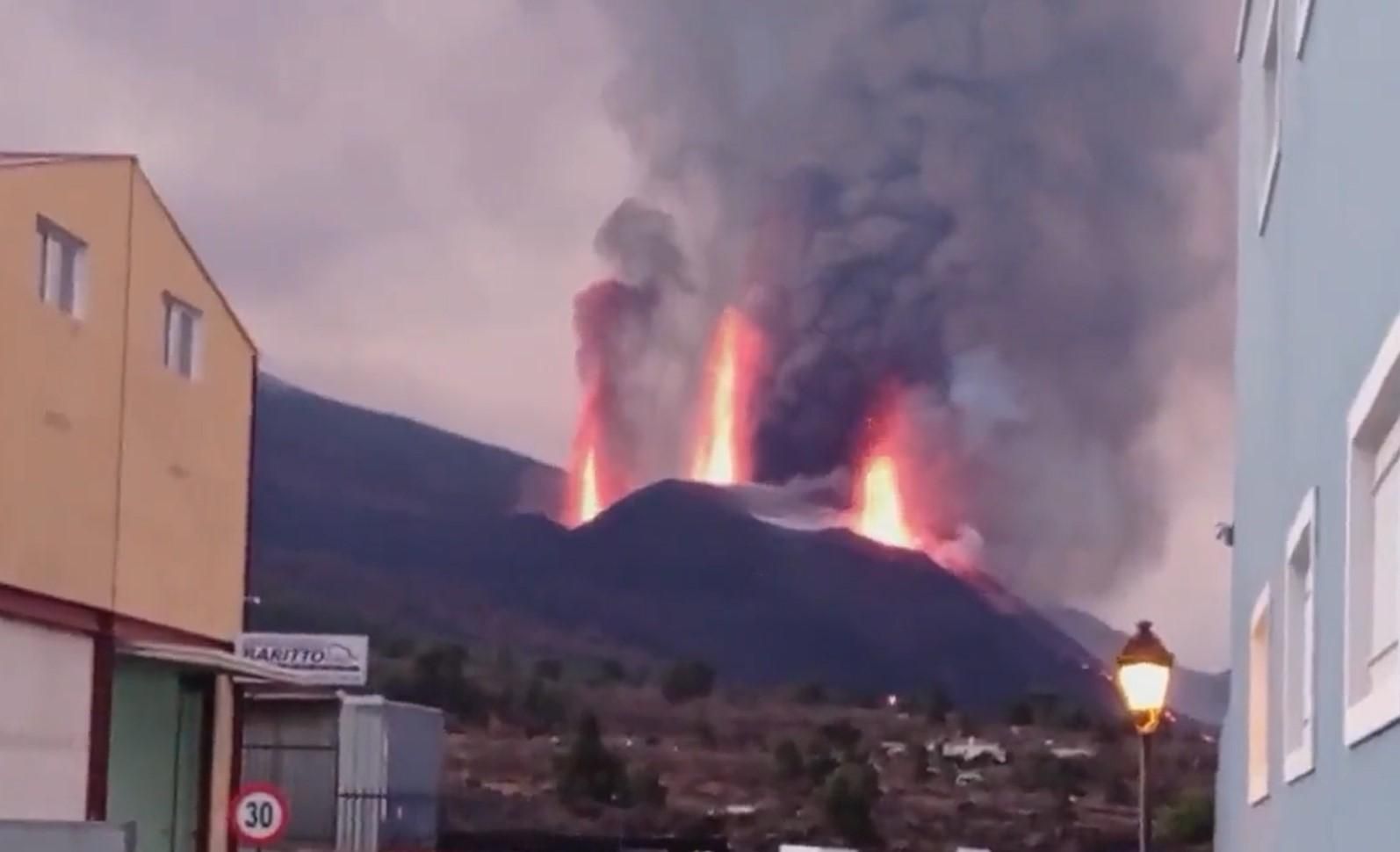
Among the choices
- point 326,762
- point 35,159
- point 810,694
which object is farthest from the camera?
point 810,694

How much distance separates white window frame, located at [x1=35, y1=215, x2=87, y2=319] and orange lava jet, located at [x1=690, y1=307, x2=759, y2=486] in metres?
20.1

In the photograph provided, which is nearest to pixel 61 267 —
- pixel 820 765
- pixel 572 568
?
pixel 820 765

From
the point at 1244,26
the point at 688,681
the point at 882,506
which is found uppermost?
the point at 1244,26

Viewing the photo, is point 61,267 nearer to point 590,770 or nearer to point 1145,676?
point 1145,676

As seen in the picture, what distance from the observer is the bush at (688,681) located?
3953cm

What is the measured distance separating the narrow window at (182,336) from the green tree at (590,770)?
1502cm

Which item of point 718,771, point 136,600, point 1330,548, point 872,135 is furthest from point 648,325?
point 1330,548

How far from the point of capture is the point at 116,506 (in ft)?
72.3

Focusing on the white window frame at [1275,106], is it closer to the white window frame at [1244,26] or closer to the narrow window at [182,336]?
the white window frame at [1244,26]

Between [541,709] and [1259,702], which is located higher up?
[541,709]

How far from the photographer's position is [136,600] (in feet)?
73.9

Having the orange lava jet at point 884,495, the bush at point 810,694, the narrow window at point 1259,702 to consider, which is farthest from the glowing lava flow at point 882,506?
the narrow window at point 1259,702

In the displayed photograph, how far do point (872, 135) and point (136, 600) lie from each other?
Answer: 20535 millimetres

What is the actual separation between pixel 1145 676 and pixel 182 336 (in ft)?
43.6
